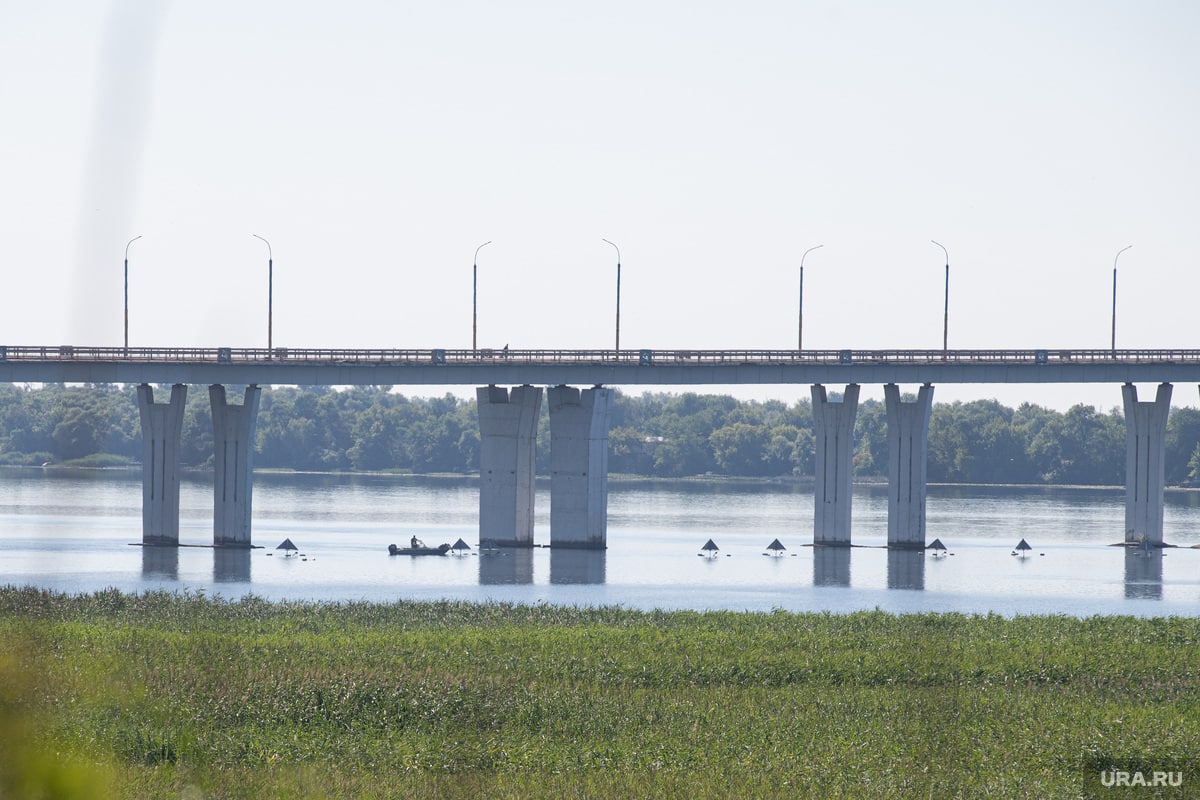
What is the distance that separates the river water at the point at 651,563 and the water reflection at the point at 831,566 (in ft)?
0.70

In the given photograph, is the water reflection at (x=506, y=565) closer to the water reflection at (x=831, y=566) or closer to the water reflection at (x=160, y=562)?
the water reflection at (x=831, y=566)

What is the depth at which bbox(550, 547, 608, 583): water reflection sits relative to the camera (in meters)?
69.9

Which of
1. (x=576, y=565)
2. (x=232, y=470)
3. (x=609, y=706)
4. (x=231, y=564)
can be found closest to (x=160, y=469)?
(x=232, y=470)

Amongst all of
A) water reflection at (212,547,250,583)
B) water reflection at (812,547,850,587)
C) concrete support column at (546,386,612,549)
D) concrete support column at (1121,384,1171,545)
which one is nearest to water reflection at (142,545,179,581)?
water reflection at (212,547,250,583)

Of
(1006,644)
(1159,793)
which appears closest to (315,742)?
(1159,793)

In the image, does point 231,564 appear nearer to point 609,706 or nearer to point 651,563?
point 651,563

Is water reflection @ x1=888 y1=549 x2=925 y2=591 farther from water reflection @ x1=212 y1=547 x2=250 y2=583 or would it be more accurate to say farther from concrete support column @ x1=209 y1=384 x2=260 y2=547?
concrete support column @ x1=209 y1=384 x2=260 y2=547

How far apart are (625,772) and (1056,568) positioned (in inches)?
2451

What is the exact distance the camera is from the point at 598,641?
122 ft

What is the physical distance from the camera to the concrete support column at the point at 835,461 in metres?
89.9

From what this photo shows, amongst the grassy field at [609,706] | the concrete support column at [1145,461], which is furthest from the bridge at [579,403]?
the grassy field at [609,706]

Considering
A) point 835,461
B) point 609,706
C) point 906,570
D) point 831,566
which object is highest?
point 835,461

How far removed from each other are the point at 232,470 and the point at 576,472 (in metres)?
21.2

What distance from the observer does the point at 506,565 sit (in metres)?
77.1
